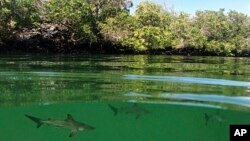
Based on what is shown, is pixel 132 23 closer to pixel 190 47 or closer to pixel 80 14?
pixel 80 14

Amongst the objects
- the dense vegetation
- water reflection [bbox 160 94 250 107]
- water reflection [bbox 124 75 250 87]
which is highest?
the dense vegetation

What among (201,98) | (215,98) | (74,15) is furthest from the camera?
(74,15)

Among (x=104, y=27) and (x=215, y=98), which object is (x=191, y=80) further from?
(x=104, y=27)

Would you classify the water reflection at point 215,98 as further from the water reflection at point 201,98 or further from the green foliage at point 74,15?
the green foliage at point 74,15

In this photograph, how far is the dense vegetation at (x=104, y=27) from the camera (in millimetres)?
38781

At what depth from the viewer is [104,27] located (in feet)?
139

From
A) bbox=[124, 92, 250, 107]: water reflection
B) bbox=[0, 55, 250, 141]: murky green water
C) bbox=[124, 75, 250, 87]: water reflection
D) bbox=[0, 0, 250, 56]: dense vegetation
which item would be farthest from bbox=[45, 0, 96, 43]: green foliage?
bbox=[124, 92, 250, 107]: water reflection

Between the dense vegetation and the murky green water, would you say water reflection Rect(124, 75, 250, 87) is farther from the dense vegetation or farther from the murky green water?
the dense vegetation

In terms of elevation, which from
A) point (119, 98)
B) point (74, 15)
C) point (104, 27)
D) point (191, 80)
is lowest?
point (119, 98)

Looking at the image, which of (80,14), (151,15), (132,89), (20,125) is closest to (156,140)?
(20,125)

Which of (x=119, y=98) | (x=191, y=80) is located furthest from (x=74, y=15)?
(x=119, y=98)

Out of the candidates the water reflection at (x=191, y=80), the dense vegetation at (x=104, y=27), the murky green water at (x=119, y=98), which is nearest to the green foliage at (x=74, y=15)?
the dense vegetation at (x=104, y=27)

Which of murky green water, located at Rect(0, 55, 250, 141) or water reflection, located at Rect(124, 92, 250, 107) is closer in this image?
water reflection, located at Rect(124, 92, 250, 107)

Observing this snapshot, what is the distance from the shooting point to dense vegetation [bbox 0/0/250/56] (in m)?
38.8
